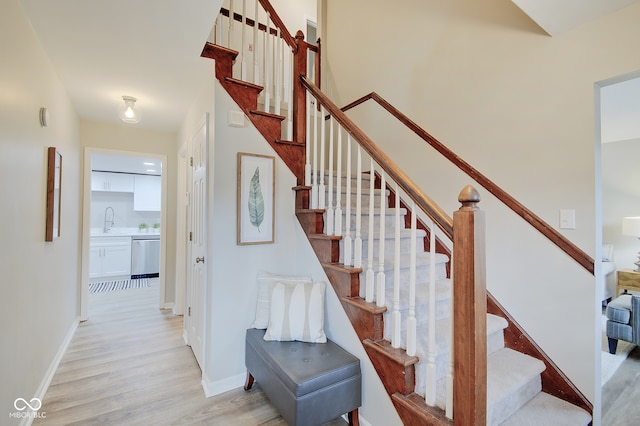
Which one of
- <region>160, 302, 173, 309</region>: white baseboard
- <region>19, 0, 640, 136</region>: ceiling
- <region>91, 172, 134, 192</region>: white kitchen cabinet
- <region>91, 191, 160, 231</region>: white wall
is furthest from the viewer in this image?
<region>91, 191, 160, 231</region>: white wall

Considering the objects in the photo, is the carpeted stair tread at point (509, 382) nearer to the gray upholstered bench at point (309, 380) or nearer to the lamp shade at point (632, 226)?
the gray upholstered bench at point (309, 380)

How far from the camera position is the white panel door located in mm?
2346

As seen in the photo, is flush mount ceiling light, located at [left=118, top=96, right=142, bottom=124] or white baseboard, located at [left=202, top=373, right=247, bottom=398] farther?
flush mount ceiling light, located at [left=118, top=96, right=142, bottom=124]

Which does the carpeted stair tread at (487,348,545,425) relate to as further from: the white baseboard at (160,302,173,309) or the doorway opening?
the white baseboard at (160,302,173,309)

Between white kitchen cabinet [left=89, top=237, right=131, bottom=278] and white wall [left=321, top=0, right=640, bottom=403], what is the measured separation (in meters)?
5.83

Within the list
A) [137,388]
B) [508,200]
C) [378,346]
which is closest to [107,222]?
[137,388]

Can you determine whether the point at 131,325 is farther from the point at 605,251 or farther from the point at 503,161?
the point at 605,251

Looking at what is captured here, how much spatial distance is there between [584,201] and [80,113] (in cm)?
457

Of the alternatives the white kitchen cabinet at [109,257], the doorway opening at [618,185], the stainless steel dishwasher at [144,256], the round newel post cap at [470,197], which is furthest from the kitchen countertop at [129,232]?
the doorway opening at [618,185]

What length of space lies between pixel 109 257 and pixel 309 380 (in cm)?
592

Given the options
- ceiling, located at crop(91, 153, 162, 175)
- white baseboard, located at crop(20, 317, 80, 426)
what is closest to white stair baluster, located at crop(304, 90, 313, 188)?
white baseboard, located at crop(20, 317, 80, 426)

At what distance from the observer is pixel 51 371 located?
2.32m

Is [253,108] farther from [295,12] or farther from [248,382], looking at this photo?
[295,12]

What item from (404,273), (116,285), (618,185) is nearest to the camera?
(404,273)
